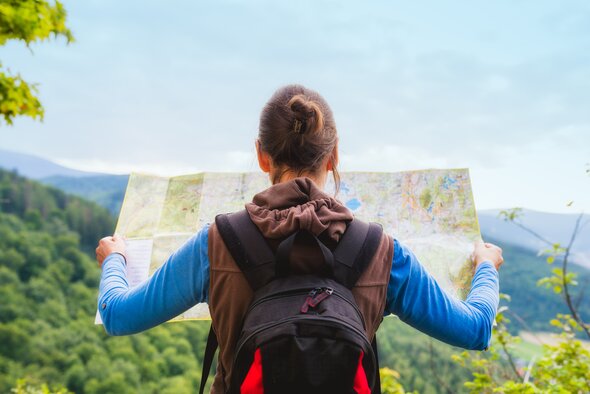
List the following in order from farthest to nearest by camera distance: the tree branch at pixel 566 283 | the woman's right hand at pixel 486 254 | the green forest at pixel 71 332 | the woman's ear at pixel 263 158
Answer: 1. the green forest at pixel 71 332
2. the tree branch at pixel 566 283
3. the woman's right hand at pixel 486 254
4. the woman's ear at pixel 263 158

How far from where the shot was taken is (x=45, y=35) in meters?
2.14

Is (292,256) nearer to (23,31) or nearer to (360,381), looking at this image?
(360,381)

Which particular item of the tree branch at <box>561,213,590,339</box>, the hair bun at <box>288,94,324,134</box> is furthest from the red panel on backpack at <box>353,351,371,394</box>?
the tree branch at <box>561,213,590,339</box>

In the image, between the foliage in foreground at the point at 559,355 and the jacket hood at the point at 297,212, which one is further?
the foliage in foreground at the point at 559,355

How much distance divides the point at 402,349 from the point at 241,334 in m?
25.7

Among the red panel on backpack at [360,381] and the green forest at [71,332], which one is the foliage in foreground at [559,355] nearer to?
the red panel on backpack at [360,381]

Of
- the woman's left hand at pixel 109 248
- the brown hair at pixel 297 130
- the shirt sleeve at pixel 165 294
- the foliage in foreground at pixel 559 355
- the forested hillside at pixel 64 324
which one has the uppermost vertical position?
the brown hair at pixel 297 130

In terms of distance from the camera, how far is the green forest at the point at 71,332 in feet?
90.0

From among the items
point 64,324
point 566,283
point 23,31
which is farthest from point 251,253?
point 64,324

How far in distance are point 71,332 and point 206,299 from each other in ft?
110

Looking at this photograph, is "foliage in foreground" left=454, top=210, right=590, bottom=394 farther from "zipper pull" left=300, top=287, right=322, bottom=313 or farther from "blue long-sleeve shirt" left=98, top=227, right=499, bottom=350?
"zipper pull" left=300, top=287, right=322, bottom=313

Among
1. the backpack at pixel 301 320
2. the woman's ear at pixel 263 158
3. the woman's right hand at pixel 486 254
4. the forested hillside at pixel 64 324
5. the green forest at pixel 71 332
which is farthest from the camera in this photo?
the forested hillside at pixel 64 324

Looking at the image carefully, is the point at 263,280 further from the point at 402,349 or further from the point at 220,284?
the point at 402,349

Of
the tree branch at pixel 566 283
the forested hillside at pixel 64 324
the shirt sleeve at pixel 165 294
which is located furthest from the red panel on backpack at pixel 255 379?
the forested hillside at pixel 64 324
